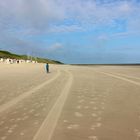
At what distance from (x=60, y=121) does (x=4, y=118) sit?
1837 mm

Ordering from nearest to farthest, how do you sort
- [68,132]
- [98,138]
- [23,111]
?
[98,138] → [68,132] → [23,111]

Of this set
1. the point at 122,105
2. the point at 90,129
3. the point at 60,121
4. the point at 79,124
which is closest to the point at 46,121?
the point at 60,121

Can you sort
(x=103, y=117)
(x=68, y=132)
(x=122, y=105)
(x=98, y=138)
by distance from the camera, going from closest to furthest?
1. (x=98, y=138)
2. (x=68, y=132)
3. (x=103, y=117)
4. (x=122, y=105)

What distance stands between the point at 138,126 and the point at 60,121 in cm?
213

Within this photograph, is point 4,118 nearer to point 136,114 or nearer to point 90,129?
point 90,129

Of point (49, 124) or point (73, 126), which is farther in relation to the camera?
point (49, 124)

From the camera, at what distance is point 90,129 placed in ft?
23.7

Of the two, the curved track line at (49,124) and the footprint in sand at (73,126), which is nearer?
the curved track line at (49,124)

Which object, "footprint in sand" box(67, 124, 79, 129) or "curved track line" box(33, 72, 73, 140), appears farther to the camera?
"footprint in sand" box(67, 124, 79, 129)

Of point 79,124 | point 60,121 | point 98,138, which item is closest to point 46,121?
point 60,121

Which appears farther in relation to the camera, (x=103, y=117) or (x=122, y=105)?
(x=122, y=105)

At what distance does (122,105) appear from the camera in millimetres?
10945

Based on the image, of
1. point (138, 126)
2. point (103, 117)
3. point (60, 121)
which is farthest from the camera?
point (103, 117)

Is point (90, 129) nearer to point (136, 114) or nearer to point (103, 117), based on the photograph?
point (103, 117)
